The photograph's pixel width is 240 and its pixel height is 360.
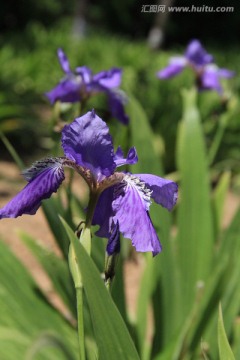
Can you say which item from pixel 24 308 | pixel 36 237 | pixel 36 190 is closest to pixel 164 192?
pixel 36 190

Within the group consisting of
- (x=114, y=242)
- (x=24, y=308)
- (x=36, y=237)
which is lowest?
(x=36, y=237)

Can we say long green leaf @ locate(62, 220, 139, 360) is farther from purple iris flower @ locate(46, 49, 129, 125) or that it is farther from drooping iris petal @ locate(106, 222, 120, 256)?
purple iris flower @ locate(46, 49, 129, 125)

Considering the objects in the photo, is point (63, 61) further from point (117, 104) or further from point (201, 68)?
point (201, 68)

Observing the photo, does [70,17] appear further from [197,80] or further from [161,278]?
[161,278]

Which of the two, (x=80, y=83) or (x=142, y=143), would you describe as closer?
(x=80, y=83)

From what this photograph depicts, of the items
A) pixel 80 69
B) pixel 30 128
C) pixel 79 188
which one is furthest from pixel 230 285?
pixel 30 128

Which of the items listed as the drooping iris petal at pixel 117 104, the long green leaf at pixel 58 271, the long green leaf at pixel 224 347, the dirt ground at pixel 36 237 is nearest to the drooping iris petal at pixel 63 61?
the drooping iris petal at pixel 117 104

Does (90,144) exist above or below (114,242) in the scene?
above

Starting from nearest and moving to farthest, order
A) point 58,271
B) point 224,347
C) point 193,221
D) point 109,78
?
point 224,347 < point 58,271 < point 109,78 < point 193,221

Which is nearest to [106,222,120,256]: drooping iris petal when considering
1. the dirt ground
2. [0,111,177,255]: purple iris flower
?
[0,111,177,255]: purple iris flower
